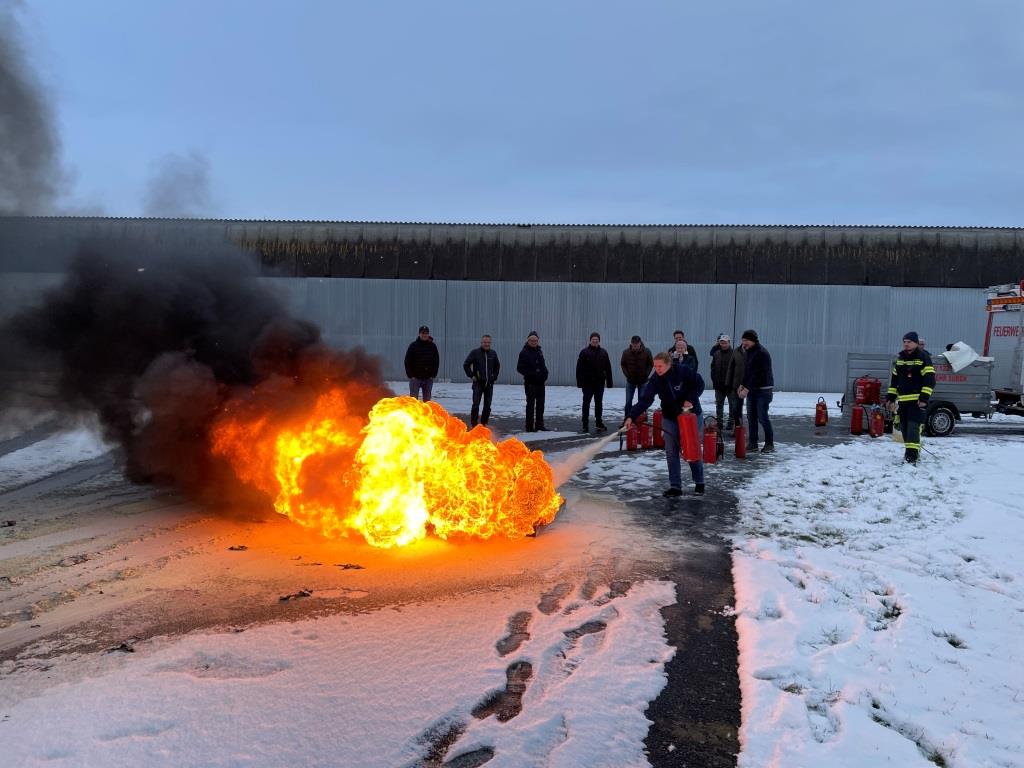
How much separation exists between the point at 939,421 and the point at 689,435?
27.5 ft

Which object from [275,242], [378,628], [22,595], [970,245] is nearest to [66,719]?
[378,628]

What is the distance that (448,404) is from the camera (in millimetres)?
17000

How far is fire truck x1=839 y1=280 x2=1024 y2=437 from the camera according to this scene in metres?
13.6

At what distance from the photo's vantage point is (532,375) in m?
13.1

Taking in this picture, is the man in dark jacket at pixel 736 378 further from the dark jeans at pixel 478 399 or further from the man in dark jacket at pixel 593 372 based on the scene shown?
the dark jeans at pixel 478 399

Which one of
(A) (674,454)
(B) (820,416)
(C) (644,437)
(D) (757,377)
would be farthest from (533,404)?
(B) (820,416)

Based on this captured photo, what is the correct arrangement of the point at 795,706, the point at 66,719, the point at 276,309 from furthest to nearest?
the point at 276,309
the point at 795,706
the point at 66,719

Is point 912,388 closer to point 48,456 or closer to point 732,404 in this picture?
point 732,404

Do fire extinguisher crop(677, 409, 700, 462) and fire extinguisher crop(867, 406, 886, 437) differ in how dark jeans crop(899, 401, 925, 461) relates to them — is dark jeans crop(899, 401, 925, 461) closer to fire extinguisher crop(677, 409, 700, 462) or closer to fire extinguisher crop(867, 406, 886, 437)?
fire extinguisher crop(867, 406, 886, 437)

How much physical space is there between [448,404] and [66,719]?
1379cm

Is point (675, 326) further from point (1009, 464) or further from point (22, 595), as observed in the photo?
point (22, 595)

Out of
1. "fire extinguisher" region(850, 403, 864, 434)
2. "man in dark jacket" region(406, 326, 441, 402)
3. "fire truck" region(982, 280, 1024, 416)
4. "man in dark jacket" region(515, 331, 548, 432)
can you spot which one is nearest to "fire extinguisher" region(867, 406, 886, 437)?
"fire extinguisher" region(850, 403, 864, 434)

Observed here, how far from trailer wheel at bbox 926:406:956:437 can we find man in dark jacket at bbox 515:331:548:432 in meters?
7.72

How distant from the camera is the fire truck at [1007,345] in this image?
46.9ft
